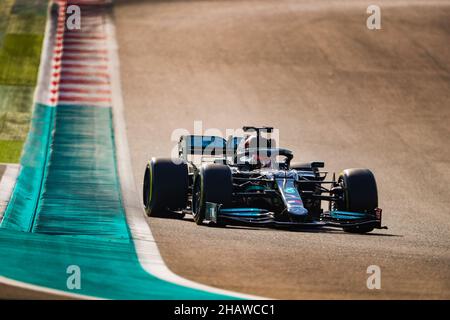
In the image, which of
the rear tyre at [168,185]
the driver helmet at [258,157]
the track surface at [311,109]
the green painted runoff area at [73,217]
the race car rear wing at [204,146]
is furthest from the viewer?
the race car rear wing at [204,146]

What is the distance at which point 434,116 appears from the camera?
28.6 metres

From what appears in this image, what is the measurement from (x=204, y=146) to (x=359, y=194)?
332cm

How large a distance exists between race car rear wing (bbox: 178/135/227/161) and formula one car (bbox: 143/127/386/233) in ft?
0.06

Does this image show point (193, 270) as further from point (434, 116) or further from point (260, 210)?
point (434, 116)

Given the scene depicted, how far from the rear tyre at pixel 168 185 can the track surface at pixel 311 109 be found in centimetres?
40

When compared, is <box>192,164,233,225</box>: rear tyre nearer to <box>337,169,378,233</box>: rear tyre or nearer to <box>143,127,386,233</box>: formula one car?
<box>143,127,386,233</box>: formula one car

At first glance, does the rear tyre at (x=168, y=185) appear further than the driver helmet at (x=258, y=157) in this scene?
Yes

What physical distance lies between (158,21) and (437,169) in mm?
18745

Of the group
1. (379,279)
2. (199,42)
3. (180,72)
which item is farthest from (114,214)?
(199,42)

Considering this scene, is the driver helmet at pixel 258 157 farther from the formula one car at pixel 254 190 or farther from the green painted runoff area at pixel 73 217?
the green painted runoff area at pixel 73 217

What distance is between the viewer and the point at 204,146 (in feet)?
56.9

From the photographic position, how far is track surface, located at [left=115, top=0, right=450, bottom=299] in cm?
1103

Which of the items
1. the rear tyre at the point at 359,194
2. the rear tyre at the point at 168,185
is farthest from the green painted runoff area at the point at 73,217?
the rear tyre at the point at 359,194

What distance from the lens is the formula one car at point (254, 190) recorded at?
1423 centimetres
